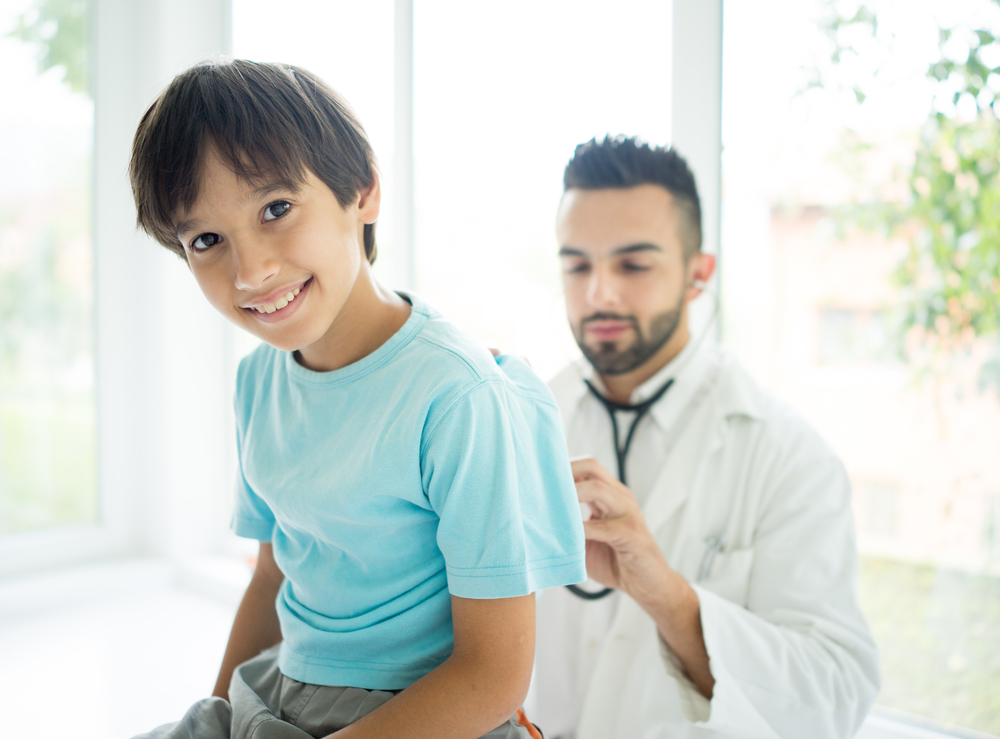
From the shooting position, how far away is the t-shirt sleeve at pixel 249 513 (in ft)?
3.26

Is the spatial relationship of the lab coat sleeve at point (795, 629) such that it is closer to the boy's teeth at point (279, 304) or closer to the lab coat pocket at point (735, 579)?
the lab coat pocket at point (735, 579)

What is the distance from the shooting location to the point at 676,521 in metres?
1.19

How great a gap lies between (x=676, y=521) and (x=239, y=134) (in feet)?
2.87

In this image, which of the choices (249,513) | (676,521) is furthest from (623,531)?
(249,513)

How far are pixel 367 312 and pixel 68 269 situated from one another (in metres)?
1.73

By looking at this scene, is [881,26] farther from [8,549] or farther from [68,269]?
[8,549]

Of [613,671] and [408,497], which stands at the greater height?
[408,497]

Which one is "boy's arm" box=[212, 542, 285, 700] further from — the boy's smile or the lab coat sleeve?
the lab coat sleeve

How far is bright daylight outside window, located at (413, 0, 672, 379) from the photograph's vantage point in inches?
58.3

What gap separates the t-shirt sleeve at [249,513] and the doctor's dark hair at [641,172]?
0.68 meters

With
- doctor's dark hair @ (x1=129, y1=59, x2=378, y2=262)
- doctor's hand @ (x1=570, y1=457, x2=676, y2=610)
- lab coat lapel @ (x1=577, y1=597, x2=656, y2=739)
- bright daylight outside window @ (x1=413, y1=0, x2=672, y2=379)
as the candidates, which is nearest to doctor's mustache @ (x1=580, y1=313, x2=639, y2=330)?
bright daylight outside window @ (x1=413, y1=0, x2=672, y2=379)

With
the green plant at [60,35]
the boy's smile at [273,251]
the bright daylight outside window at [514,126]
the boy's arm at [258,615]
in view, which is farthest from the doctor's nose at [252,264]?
→ the green plant at [60,35]

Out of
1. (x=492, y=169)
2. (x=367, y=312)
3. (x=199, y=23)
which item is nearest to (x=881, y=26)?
(x=492, y=169)

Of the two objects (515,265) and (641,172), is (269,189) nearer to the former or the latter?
(641,172)
